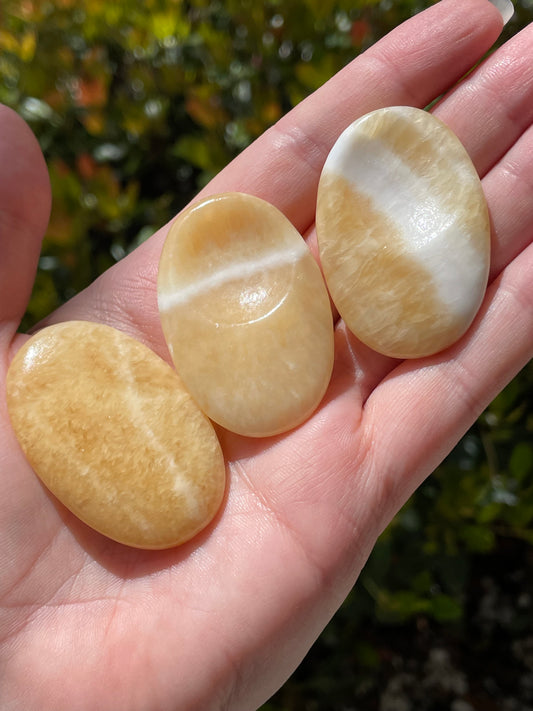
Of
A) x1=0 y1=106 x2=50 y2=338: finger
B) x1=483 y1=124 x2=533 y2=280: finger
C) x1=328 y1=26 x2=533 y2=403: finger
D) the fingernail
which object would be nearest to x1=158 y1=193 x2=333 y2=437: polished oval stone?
x1=328 y1=26 x2=533 y2=403: finger

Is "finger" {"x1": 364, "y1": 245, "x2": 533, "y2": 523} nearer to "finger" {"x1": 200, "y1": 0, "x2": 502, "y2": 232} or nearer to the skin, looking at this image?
the skin

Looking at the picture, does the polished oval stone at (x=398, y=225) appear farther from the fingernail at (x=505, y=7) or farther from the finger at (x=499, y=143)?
the fingernail at (x=505, y=7)

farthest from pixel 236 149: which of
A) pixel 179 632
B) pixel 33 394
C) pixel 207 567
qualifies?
pixel 179 632

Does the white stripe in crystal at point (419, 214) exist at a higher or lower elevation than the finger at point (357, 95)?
lower

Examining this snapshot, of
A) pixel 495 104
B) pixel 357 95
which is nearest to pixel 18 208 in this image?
pixel 357 95

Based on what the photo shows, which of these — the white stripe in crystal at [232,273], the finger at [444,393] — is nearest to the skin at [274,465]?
the finger at [444,393]

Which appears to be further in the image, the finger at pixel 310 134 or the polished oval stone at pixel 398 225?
the finger at pixel 310 134

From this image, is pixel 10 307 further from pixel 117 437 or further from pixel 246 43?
pixel 246 43

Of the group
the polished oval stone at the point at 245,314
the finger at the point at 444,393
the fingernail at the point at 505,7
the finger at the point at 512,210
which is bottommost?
the finger at the point at 444,393
